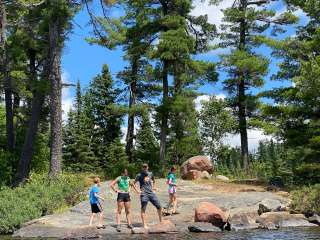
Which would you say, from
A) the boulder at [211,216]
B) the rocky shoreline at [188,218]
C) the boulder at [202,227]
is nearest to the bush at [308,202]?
the rocky shoreline at [188,218]

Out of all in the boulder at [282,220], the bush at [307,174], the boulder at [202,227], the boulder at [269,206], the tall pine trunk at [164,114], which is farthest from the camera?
the tall pine trunk at [164,114]

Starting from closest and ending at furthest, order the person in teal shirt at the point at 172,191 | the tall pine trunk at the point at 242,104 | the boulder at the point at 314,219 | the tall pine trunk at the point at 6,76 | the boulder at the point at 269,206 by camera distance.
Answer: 1. the boulder at the point at 314,219
2. the person in teal shirt at the point at 172,191
3. the boulder at the point at 269,206
4. the tall pine trunk at the point at 6,76
5. the tall pine trunk at the point at 242,104

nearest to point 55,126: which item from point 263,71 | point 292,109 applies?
point 292,109

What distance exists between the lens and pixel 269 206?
21.4 m

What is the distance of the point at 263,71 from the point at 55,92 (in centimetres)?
1649

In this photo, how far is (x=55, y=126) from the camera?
87.4 ft

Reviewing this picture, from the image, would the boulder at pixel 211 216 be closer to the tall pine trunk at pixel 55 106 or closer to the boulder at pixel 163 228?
the boulder at pixel 163 228

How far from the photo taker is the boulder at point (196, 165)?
3177 cm

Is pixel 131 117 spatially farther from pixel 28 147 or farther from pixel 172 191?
pixel 172 191

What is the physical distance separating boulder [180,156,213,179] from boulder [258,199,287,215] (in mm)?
10119

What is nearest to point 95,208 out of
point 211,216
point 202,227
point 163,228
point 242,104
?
point 163,228

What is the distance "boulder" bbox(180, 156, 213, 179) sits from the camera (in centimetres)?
3177

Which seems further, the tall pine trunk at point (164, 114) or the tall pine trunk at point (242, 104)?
the tall pine trunk at point (242, 104)

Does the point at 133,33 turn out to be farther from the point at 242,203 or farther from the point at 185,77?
the point at 242,203
